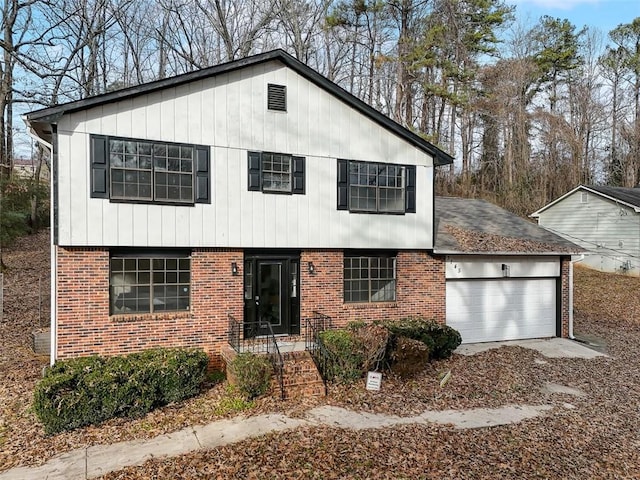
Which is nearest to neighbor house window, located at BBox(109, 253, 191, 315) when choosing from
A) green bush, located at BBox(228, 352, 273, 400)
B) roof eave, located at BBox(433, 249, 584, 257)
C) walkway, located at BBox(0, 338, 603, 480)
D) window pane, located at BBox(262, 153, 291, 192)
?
green bush, located at BBox(228, 352, 273, 400)

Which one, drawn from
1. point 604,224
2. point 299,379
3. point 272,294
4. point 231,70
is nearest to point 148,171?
point 231,70

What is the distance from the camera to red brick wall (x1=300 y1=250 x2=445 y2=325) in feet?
36.6

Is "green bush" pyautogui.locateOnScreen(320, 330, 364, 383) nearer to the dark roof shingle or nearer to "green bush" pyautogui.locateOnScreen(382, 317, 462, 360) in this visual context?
"green bush" pyautogui.locateOnScreen(382, 317, 462, 360)

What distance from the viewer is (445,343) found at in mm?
11133

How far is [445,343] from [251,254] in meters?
5.10

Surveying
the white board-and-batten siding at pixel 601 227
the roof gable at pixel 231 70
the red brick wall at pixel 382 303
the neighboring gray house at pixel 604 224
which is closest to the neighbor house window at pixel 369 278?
the red brick wall at pixel 382 303

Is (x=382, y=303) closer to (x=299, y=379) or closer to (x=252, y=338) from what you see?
(x=252, y=338)

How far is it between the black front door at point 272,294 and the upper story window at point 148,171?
6.47 feet

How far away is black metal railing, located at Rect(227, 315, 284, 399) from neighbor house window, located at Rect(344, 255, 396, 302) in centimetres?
232

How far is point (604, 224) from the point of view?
78.7 feet

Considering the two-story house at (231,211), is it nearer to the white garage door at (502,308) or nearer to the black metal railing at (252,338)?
the black metal railing at (252,338)

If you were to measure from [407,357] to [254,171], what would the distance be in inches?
206

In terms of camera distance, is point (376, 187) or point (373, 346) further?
point (376, 187)

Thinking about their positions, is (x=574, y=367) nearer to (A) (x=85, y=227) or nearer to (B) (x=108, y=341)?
(B) (x=108, y=341)
